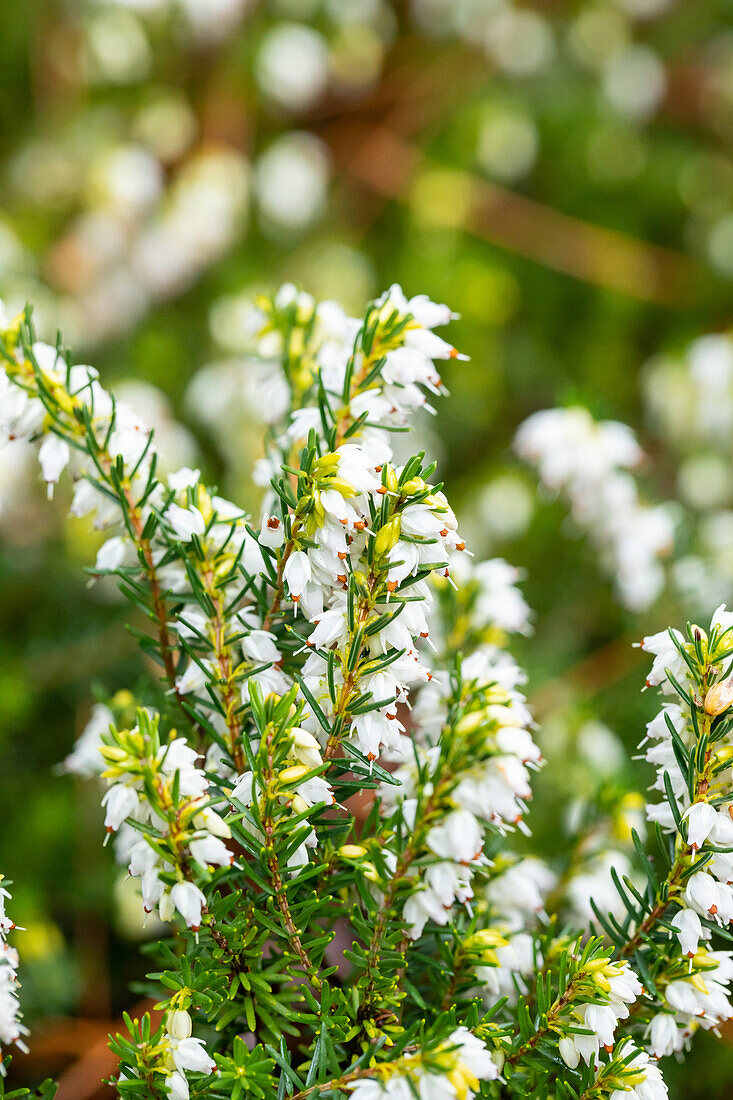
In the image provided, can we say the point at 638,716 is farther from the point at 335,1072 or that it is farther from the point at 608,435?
the point at 335,1072

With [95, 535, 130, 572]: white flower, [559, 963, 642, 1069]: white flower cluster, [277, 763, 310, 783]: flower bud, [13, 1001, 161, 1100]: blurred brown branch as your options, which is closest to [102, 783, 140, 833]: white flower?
[277, 763, 310, 783]: flower bud

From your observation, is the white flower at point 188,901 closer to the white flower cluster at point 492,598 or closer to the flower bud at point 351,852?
the flower bud at point 351,852

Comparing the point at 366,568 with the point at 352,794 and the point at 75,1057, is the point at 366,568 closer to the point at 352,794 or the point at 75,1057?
the point at 352,794

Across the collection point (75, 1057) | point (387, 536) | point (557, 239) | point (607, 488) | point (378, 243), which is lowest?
point (75, 1057)

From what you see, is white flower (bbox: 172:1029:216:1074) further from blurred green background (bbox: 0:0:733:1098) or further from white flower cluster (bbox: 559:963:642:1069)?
blurred green background (bbox: 0:0:733:1098)

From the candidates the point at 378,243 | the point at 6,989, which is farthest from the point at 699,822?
the point at 378,243
